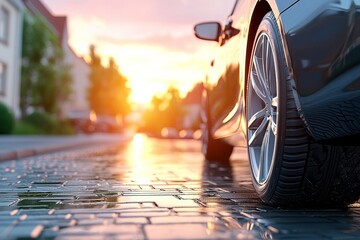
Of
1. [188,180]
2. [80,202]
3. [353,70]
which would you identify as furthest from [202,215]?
[188,180]

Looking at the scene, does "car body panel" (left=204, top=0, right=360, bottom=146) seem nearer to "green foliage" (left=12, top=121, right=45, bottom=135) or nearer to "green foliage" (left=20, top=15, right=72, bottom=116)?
"green foliage" (left=12, top=121, right=45, bottom=135)

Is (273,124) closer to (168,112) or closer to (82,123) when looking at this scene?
(82,123)


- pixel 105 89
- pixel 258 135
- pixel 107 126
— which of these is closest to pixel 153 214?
pixel 258 135

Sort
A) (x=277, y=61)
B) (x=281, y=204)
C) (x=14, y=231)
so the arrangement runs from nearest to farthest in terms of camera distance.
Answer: (x=14, y=231), (x=277, y=61), (x=281, y=204)

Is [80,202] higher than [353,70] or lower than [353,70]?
lower

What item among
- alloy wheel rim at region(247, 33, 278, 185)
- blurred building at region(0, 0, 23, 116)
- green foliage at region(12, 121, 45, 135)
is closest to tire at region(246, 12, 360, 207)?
alloy wheel rim at region(247, 33, 278, 185)

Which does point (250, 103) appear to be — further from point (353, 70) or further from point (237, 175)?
point (237, 175)

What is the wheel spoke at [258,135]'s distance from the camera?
342 cm

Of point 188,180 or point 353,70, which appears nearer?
point 353,70

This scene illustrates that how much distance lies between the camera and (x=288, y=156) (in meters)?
2.86

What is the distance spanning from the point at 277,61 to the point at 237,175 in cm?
303

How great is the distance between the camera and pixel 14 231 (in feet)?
8.23

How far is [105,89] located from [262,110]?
198 ft

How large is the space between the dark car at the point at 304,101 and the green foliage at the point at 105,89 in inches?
2338
